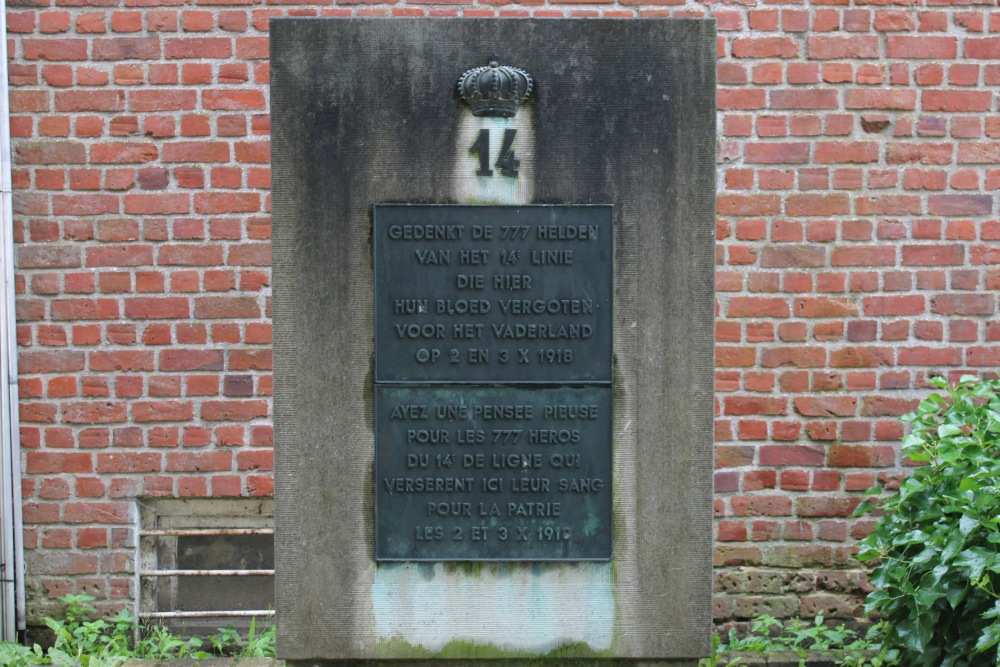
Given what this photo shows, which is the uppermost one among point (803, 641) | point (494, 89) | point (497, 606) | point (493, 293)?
point (494, 89)

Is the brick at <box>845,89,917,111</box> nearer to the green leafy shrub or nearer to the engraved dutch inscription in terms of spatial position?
the green leafy shrub

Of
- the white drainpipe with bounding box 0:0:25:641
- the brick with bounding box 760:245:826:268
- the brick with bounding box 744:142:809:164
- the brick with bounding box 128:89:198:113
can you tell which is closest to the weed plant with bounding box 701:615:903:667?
the brick with bounding box 760:245:826:268

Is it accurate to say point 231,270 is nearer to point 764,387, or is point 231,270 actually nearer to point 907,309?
point 764,387

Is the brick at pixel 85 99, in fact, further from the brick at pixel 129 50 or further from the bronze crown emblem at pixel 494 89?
the bronze crown emblem at pixel 494 89

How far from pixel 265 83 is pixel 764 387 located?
217 centimetres

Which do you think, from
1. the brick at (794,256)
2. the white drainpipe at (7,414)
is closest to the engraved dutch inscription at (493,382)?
the brick at (794,256)

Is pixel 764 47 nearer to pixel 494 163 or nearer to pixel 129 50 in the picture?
pixel 494 163

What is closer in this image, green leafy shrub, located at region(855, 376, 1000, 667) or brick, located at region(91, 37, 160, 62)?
green leafy shrub, located at region(855, 376, 1000, 667)

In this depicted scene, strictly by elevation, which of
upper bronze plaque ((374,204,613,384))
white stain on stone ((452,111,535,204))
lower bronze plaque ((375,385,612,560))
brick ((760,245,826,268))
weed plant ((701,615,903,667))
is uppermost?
white stain on stone ((452,111,535,204))

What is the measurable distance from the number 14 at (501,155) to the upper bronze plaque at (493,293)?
90mm

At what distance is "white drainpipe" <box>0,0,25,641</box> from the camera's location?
3463mm

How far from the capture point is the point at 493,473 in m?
2.49

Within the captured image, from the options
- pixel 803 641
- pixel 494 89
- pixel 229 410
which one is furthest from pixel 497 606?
pixel 803 641

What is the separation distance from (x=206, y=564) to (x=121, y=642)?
41cm
